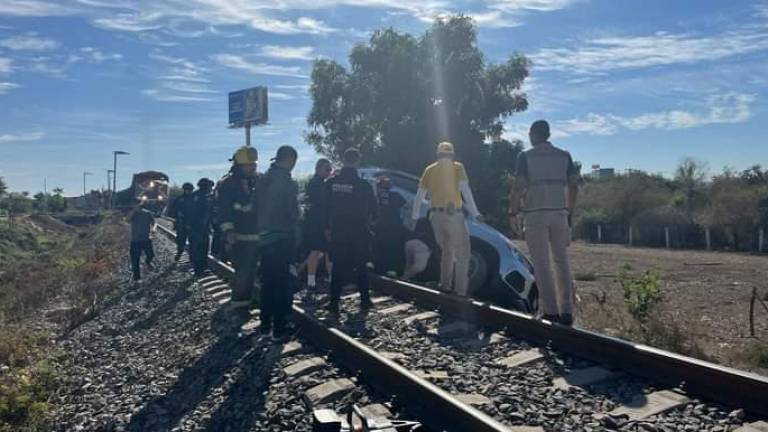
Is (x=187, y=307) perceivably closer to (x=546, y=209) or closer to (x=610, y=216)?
(x=546, y=209)

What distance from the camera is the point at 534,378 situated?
5.33 meters

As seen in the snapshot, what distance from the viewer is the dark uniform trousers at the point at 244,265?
8320mm

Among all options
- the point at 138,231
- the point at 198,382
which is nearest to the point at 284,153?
the point at 198,382

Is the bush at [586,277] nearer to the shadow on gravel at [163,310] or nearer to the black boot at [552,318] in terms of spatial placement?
the shadow on gravel at [163,310]

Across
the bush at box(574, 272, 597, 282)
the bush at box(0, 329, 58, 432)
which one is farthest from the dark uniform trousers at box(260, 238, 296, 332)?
the bush at box(574, 272, 597, 282)

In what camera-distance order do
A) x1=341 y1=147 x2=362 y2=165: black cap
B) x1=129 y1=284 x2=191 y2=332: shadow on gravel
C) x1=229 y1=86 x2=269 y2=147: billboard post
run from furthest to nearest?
x1=229 y1=86 x2=269 y2=147: billboard post, x1=129 y1=284 x2=191 y2=332: shadow on gravel, x1=341 y1=147 x2=362 y2=165: black cap

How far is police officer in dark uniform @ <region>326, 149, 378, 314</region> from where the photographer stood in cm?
821

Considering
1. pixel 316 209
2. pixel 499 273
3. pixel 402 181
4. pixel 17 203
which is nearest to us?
pixel 316 209

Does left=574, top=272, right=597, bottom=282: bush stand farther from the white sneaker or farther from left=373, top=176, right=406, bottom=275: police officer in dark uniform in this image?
the white sneaker

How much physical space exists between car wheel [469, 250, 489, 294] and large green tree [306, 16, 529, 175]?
20741 mm

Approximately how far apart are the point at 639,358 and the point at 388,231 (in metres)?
6.42

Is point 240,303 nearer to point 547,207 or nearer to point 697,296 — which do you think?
point 547,207

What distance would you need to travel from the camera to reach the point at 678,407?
4473 mm

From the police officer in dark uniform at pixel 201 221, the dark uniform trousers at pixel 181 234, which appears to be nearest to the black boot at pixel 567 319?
the police officer in dark uniform at pixel 201 221
